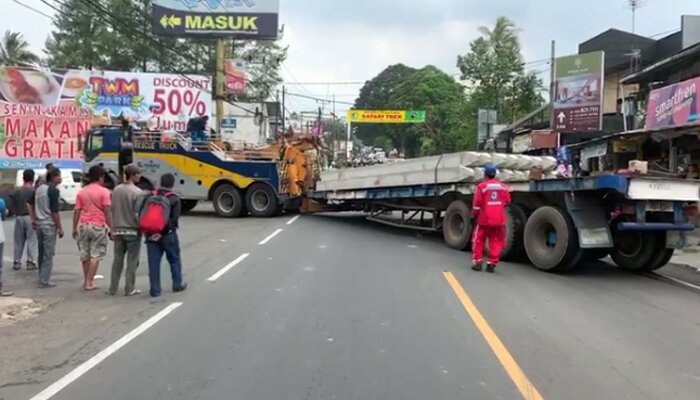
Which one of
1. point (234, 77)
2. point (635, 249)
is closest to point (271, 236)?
point (635, 249)

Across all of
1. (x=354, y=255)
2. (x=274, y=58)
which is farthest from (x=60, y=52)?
(x=354, y=255)

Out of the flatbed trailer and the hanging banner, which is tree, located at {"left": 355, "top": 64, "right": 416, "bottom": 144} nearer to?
the hanging banner

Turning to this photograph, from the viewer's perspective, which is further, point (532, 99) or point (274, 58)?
point (274, 58)

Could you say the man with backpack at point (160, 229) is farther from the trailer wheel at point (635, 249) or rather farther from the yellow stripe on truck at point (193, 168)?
the yellow stripe on truck at point (193, 168)

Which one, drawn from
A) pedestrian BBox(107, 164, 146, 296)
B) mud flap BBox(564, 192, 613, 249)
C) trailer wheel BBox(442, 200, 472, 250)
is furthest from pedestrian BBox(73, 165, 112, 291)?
trailer wheel BBox(442, 200, 472, 250)

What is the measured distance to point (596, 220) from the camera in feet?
34.5

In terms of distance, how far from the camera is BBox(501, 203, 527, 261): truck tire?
39.1 ft

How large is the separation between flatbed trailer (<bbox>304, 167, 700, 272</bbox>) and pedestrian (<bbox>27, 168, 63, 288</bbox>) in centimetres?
750

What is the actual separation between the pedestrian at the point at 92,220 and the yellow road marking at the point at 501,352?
4830 millimetres

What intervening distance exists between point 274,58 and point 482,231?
54.6 metres

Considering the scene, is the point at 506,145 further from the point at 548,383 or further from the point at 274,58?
the point at 548,383

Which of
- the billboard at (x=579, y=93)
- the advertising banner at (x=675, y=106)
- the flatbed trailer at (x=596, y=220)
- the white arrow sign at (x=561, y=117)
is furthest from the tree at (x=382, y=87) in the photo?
the flatbed trailer at (x=596, y=220)

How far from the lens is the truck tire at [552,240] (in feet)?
34.5

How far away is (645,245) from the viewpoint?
36.5 ft
